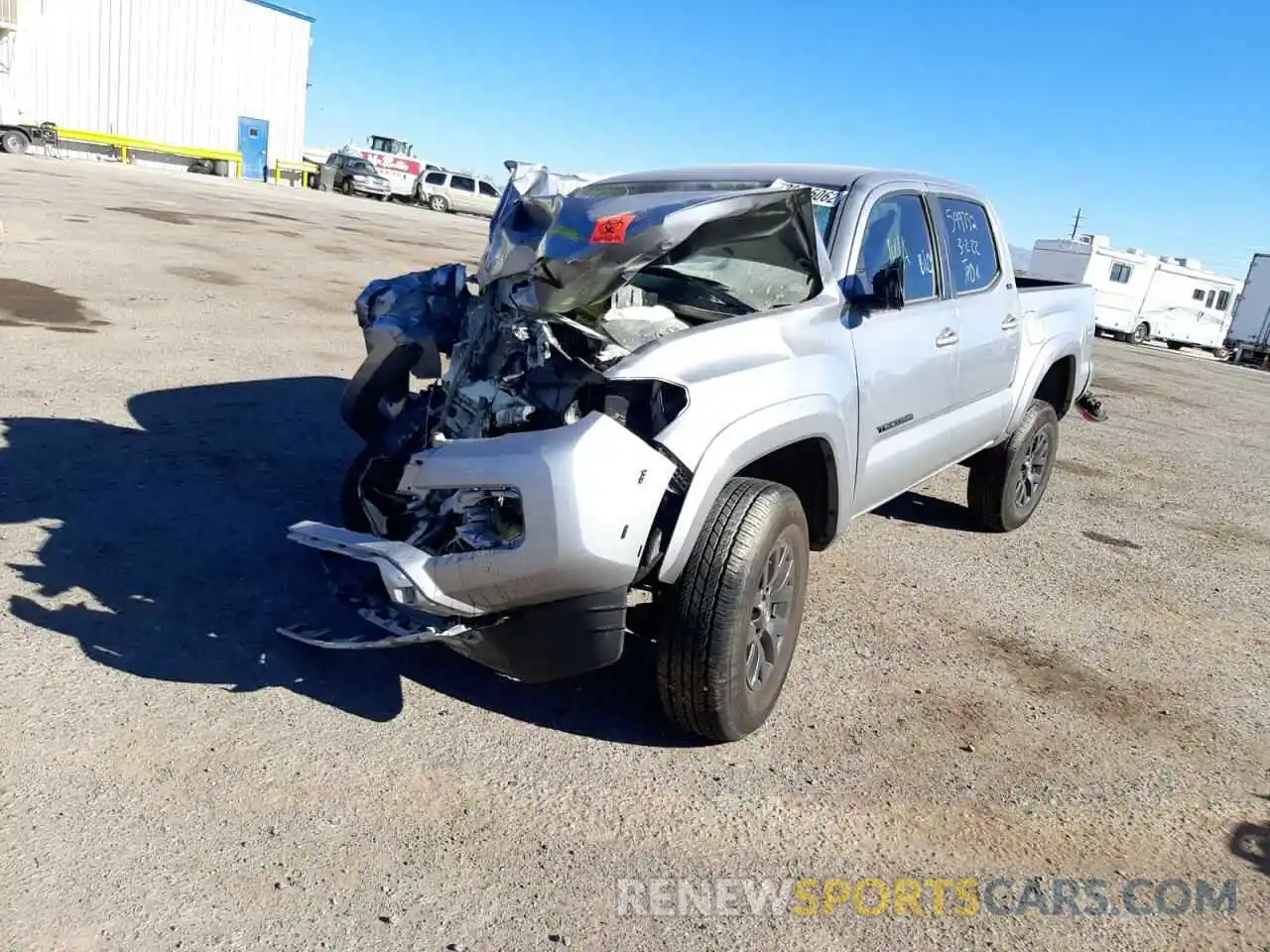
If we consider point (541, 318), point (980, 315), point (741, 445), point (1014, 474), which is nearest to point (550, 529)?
point (741, 445)

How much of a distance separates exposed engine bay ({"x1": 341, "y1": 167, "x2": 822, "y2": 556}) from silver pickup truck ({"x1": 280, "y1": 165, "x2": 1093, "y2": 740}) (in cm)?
1

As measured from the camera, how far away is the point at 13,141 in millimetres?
34094

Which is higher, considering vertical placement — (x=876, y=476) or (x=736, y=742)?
(x=876, y=476)

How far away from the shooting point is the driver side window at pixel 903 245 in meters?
4.20

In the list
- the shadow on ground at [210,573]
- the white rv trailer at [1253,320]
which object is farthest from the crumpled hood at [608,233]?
the white rv trailer at [1253,320]

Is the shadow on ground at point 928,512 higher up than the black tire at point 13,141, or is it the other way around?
the black tire at point 13,141

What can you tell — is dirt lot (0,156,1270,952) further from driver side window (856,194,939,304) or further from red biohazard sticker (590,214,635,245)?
red biohazard sticker (590,214,635,245)

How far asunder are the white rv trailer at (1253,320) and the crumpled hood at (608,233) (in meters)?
34.1

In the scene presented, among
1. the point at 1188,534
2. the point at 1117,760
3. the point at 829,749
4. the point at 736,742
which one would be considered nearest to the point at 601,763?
the point at 736,742

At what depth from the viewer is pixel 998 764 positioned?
3.44 m

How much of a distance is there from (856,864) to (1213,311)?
115 feet

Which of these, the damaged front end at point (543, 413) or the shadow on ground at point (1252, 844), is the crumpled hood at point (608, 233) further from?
the shadow on ground at point (1252, 844)

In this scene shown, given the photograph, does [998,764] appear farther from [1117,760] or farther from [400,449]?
[400,449]

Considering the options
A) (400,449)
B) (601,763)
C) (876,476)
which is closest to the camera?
(601,763)
